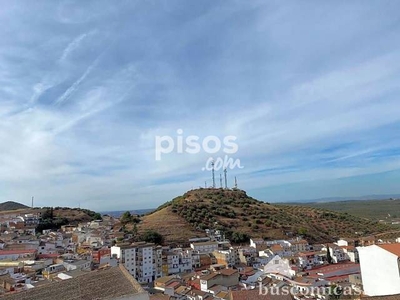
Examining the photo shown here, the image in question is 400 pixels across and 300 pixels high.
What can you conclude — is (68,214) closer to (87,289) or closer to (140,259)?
(140,259)

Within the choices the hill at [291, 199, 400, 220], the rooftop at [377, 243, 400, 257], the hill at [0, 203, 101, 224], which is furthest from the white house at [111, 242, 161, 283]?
the hill at [291, 199, 400, 220]

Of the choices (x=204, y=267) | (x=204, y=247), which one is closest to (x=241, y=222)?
(x=204, y=247)

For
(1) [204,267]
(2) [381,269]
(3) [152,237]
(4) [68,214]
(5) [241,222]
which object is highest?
(4) [68,214]

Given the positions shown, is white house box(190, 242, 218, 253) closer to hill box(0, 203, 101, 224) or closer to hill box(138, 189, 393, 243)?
hill box(138, 189, 393, 243)

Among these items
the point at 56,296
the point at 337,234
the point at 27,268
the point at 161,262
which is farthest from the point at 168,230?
the point at 56,296

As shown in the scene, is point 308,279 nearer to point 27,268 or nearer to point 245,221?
point 27,268
